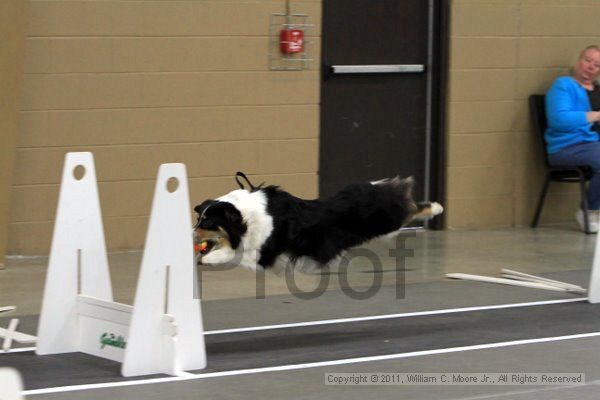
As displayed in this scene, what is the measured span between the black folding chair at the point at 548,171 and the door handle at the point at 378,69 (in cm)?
118

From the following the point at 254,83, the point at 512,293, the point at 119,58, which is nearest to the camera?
the point at 512,293

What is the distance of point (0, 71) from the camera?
7906mm

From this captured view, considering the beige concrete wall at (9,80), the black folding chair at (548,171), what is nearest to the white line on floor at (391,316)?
the beige concrete wall at (9,80)

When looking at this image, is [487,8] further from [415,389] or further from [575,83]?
[415,389]

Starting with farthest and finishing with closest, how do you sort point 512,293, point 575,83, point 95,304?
1. point 575,83
2. point 512,293
3. point 95,304

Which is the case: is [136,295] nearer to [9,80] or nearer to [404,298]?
[404,298]

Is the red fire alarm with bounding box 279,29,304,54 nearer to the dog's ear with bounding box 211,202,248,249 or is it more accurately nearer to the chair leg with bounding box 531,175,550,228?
the chair leg with bounding box 531,175,550,228

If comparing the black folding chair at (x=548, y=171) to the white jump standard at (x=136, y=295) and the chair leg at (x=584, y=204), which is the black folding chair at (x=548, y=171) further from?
the white jump standard at (x=136, y=295)

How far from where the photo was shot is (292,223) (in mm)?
5902

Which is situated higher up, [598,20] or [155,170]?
[598,20]

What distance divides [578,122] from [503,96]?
0.76 meters

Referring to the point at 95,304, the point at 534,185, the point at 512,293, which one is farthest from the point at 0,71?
the point at 534,185

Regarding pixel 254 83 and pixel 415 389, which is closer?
pixel 415 389

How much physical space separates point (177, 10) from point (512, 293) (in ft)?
11.0
